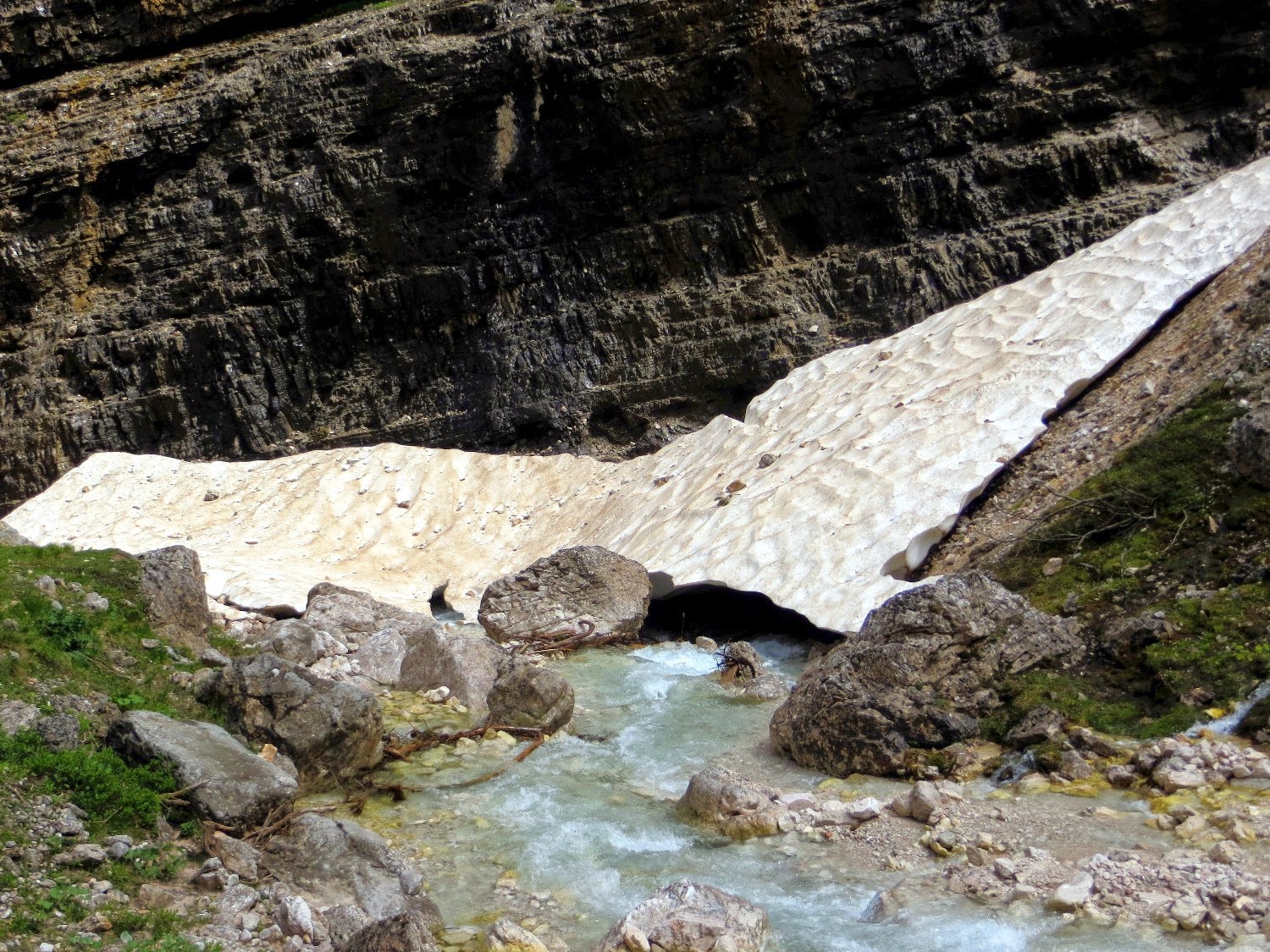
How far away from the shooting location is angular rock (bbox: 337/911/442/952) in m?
3.96

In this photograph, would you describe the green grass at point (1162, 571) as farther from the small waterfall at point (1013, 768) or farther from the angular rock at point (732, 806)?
the angular rock at point (732, 806)

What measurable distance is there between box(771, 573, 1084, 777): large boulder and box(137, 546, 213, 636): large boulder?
4086 mm

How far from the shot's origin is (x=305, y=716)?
6.07 metres

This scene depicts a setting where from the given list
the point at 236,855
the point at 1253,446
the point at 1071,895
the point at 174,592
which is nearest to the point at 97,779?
the point at 236,855

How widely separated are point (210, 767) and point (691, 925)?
2.38 meters

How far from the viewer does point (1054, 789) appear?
519 centimetres

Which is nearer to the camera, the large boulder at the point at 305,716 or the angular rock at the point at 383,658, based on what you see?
the large boulder at the point at 305,716

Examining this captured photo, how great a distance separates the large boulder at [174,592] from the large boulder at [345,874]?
3.07 meters

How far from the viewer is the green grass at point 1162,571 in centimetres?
566

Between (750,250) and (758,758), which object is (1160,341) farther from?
(750,250)

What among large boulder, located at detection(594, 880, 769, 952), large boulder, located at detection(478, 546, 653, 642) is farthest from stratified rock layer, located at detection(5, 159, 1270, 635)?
large boulder, located at detection(594, 880, 769, 952)

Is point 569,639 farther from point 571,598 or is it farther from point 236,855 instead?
point 236,855

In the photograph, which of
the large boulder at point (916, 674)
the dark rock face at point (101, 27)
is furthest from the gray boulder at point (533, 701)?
the dark rock face at point (101, 27)

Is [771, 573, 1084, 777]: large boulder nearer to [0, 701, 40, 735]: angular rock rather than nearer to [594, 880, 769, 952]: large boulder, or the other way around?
[594, 880, 769, 952]: large boulder
